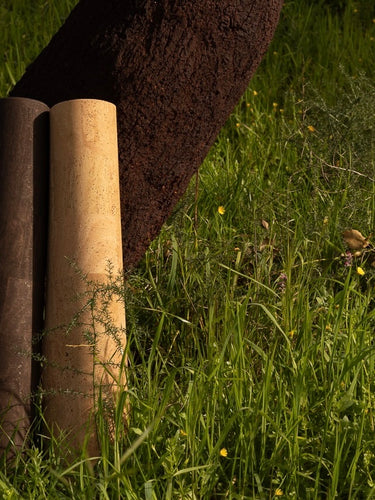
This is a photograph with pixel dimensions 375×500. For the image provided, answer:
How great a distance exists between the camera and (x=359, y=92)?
163 inches

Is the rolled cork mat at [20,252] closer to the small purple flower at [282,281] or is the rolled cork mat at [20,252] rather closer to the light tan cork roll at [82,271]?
the light tan cork roll at [82,271]

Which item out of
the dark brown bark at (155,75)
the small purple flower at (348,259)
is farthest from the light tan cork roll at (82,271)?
the small purple flower at (348,259)

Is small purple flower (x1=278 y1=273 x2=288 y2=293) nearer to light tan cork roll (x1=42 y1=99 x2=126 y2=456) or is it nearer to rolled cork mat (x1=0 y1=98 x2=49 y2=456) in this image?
light tan cork roll (x1=42 y1=99 x2=126 y2=456)

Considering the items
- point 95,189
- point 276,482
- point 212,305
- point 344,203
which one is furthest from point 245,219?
point 276,482

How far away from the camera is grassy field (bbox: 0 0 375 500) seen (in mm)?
2312

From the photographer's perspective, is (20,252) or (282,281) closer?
(20,252)

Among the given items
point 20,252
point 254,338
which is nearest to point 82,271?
point 20,252

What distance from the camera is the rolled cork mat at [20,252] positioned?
2561mm

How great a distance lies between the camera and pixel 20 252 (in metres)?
2.63

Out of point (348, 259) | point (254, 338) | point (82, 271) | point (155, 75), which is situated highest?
point (155, 75)

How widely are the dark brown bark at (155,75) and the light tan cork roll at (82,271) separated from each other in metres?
0.19

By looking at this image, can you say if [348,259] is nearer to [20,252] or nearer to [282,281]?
[282,281]

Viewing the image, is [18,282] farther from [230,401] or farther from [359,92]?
[359,92]

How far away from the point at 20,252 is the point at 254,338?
818 millimetres
